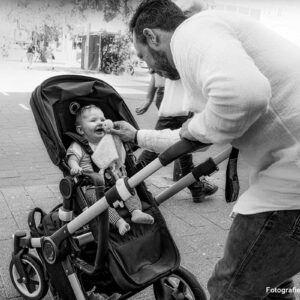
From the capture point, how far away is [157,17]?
6.16 ft

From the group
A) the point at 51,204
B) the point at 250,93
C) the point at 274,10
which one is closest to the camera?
the point at 250,93

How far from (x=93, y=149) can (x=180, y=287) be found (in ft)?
3.26

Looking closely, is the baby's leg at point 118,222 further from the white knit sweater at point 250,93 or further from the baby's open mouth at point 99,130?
the white knit sweater at point 250,93

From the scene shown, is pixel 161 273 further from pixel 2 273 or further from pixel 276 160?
pixel 2 273

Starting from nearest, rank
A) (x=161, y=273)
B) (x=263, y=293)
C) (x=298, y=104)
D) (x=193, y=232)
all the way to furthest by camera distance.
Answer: (x=298, y=104) → (x=263, y=293) → (x=161, y=273) → (x=193, y=232)

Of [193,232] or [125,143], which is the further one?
[193,232]

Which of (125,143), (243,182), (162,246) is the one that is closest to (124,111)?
(125,143)

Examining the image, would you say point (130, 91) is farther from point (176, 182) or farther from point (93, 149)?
point (176, 182)

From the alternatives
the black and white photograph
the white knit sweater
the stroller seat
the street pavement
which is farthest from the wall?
the white knit sweater

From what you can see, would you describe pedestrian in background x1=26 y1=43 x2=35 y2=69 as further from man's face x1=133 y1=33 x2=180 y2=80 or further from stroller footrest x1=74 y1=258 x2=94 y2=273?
man's face x1=133 y1=33 x2=180 y2=80

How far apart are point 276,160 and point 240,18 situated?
21.3 inches

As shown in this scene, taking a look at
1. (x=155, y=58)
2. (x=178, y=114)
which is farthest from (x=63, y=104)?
(x=178, y=114)

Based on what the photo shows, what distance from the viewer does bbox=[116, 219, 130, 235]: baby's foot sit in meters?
2.56

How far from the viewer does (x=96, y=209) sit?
2.15m
